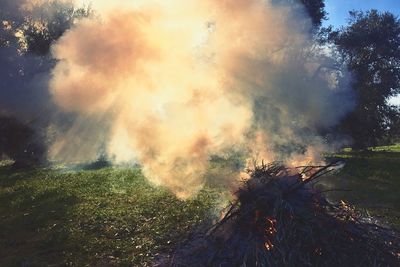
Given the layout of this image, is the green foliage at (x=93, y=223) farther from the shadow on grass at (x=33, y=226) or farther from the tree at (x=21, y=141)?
the tree at (x=21, y=141)

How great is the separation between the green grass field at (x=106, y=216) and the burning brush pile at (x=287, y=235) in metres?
1.67

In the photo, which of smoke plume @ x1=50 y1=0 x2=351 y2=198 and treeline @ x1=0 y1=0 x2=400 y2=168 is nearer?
smoke plume @ x1=50 y1=0 x2=351 y2=198

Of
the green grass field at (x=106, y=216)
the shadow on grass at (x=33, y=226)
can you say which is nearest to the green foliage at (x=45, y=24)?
the green grass field at (x=106, y=216)

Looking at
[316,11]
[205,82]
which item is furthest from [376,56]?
[205,82]

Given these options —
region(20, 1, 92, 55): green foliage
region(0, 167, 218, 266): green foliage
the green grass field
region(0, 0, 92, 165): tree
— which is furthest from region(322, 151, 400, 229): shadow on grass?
region(20, 1, 92, 55): green foliage

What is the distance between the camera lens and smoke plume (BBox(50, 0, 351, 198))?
1048 cm

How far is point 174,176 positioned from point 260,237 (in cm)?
375

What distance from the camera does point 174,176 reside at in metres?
10.1

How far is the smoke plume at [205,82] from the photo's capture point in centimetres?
1048

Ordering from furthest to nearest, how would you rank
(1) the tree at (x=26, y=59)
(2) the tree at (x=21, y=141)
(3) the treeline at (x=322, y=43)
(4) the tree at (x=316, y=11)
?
(4) the tree at (x=316, y=11) → (2) the tree at (x=21, y=141) → (3) the treeline at (x=322, y=43) → (1) the tree at (x=26, y=59)

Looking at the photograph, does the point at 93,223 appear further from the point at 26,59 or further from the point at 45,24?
the point at 45,24

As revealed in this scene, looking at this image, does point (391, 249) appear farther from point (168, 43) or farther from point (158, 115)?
point (168, 43)

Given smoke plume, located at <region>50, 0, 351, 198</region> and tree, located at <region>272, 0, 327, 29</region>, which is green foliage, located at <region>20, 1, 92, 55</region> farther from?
tree, located at <region>272, 0, 327, 29</region>

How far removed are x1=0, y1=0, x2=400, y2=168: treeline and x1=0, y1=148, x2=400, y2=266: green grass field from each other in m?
3.10
